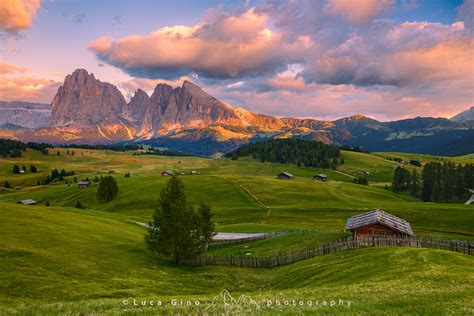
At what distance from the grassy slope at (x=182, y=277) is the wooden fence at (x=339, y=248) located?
2537mm

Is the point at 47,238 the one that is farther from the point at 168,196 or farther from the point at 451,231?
the point at 451,231

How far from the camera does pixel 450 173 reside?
15662 centimetres

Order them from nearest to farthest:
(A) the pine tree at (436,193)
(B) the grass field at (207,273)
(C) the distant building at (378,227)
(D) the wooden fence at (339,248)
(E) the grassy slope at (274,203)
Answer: (B) the grass field at (207,273) → (D) the wooden fence at (339,248) → (C) the distant building at (378,227) → (E) the grassy slope at (274,203) → (A) the pine tree at (436,193)

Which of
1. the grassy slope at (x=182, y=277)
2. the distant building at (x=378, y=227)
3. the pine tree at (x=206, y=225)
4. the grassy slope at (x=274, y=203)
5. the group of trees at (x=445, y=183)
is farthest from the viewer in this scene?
the group of trees at (x=445, y=183)

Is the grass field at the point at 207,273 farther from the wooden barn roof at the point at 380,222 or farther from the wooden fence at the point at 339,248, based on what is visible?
the wooden barn roof at the point at 380,222

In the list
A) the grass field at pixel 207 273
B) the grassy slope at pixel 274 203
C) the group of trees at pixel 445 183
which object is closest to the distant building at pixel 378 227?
the grass field at pixel 207 273

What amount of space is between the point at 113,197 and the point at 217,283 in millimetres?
123183

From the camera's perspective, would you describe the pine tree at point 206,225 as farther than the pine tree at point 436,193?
No

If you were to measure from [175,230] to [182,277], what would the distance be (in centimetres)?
967

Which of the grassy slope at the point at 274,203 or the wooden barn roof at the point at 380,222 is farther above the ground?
the wooden barn roof at the point at 380,222

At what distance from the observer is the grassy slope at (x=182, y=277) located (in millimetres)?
21375

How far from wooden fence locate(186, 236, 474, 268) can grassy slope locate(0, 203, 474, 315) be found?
2.54m

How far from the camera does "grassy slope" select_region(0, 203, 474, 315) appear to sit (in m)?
21.4

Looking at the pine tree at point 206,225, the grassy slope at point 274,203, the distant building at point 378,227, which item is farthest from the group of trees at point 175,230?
the grassy slope at point 274,203
